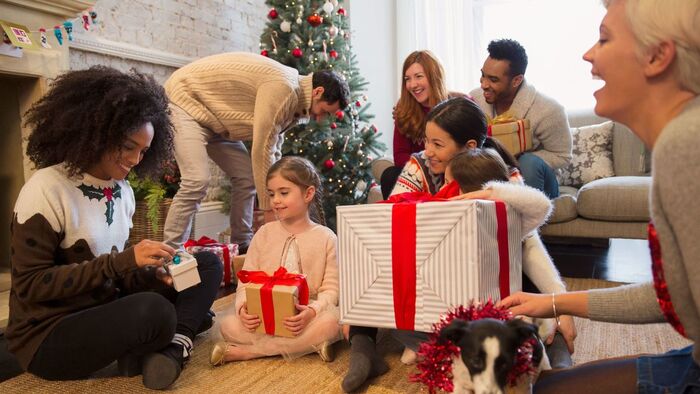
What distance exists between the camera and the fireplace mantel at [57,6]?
2.88 m

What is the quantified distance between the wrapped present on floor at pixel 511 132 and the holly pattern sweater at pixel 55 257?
186 cm

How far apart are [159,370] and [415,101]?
5.99ft

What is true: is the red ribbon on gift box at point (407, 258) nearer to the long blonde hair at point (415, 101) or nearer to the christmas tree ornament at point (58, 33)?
the long blonde hair at point (415, 101)

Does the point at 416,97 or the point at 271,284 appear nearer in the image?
the point at 271,284

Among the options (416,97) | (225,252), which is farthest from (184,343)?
(416,97)

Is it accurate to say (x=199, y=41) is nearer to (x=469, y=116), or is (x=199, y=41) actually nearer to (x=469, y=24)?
(x=469, y=24)

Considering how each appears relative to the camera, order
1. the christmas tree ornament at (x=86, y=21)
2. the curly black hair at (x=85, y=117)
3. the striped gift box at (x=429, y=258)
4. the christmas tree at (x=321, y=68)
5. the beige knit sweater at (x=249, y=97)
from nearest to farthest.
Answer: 1. the striped gift box at (x=429, y=258)
2. the curly black hair at (x=85, y=117)
3. the beige knit sweater at (x=249, y=97)
4. the christmas tree ornament at (x=86, y=21)
5. the christmas tree at (x=321, y=68)

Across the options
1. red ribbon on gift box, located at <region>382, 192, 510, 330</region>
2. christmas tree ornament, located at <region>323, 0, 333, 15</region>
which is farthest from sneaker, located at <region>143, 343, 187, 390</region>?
christmas tree ornament, located at <region>323, 0, 333, 15</region>

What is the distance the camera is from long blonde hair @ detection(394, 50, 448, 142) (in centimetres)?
276

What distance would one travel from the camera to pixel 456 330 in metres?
1.03

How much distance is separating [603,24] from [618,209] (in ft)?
8.11

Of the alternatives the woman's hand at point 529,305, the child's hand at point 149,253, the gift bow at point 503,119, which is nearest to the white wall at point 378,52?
the gift bow at point 503,119

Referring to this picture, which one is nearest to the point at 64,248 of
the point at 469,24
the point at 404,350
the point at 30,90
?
the point at 404,350

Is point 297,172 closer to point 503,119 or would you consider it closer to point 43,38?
point 503,119
